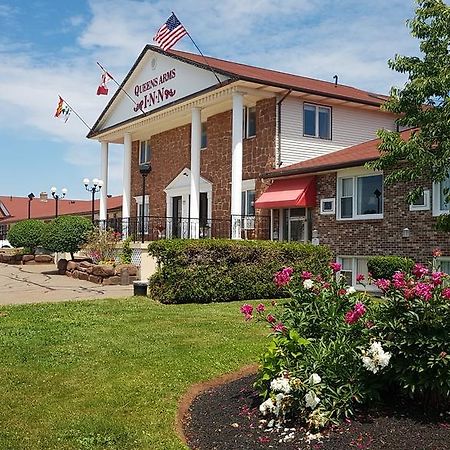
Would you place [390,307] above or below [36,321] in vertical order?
above

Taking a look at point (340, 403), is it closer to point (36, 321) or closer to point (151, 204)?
point (36, 321)

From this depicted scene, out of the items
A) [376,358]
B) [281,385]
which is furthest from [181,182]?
[376,358]

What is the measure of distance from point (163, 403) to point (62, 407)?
97cm

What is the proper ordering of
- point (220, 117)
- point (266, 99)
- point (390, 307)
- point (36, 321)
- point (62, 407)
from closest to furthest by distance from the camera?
point (390, 307), point (62, 407), point (36, 321), point (266, 99), point (220, 117)

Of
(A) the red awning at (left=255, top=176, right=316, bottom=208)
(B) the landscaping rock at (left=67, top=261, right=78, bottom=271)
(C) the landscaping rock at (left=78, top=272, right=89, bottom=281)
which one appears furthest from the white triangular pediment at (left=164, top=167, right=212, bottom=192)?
(C) the landscaping rock at (left=78, top=272, right=89, bottom=281)

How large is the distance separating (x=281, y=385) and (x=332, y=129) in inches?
757

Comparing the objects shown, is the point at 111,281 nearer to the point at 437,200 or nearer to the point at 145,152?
the point at 437,200

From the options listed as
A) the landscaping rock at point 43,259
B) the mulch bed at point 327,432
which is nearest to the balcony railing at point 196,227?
the landscaping rock at point 43,259

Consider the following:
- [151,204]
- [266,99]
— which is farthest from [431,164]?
[151,204]

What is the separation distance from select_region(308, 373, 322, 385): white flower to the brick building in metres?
14.2

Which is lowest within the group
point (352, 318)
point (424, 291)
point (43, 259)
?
point (43, 259)

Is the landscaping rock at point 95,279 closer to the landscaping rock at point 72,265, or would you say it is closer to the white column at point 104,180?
the landscaping rock at point 72,265

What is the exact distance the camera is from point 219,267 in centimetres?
1370

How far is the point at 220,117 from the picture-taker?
2467cm
